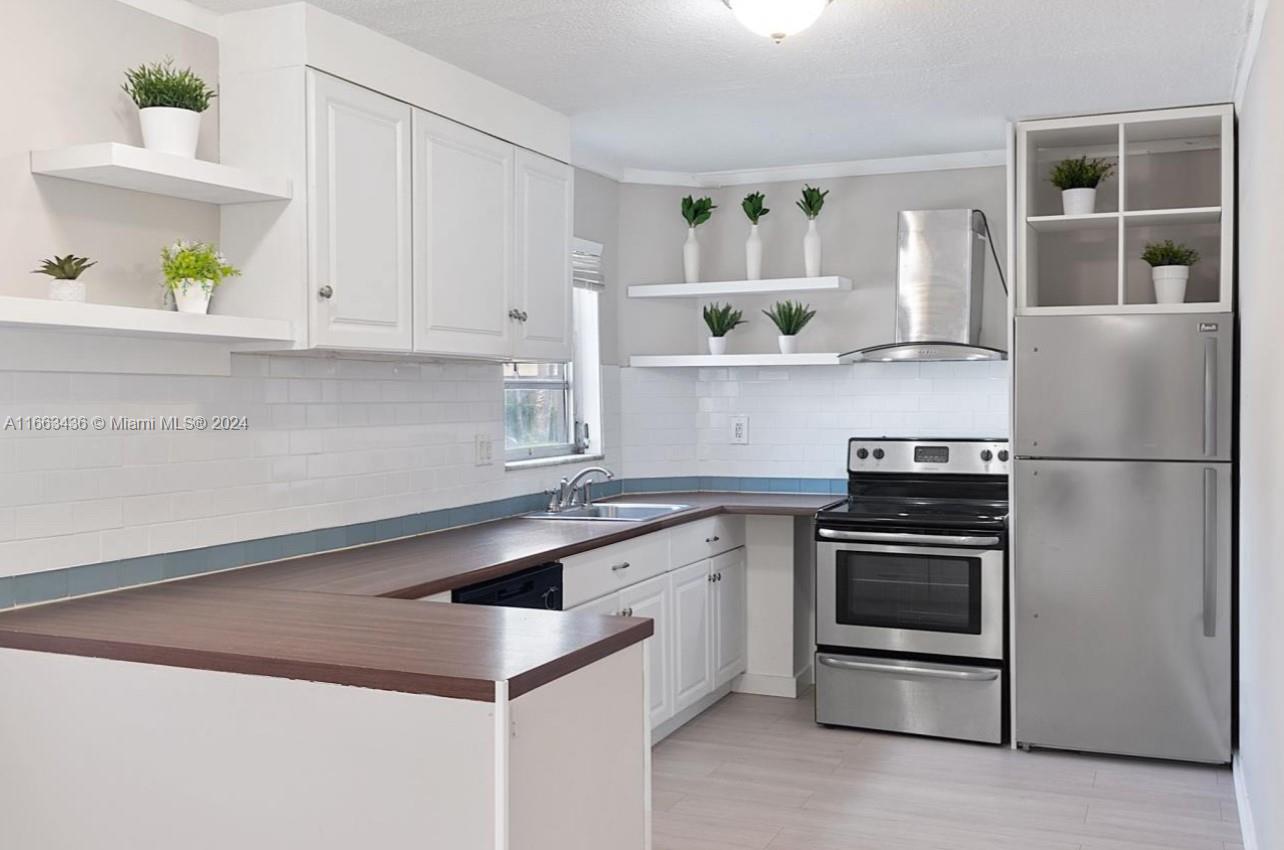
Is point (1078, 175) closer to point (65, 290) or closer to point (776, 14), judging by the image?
point (776, 14)

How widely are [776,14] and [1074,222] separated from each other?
2.15m

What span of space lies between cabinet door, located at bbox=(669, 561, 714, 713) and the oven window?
546 millimetres

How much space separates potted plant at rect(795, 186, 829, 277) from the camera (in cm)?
530

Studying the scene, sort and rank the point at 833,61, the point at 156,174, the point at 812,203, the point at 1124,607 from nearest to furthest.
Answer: the point at 156,174, the point at 833,61, the point at 1124,607, the point at 812,203

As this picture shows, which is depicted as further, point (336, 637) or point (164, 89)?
point (164, 89)

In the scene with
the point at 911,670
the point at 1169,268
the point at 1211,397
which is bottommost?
the point at 911,670

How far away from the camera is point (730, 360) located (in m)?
5.45

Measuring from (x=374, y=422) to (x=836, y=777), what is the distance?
2.03 metres

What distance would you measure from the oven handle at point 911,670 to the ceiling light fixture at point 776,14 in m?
2.62

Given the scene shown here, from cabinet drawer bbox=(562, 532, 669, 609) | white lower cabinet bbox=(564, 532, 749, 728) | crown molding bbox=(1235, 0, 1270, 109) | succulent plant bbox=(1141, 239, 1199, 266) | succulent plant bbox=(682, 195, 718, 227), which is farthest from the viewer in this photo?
succulent plant bbox=(682, 195, 718, 227)

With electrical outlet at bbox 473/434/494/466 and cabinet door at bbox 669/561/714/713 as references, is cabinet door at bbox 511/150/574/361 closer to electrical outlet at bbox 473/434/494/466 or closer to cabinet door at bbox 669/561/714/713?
electrical outlet at bbox 473/434/494/466

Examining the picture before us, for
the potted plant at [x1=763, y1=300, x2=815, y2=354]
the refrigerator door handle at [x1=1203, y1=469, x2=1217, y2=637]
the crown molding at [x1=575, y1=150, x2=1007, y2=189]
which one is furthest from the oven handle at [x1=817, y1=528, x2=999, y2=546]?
the crown molding at [x1=575, y1=150, x2=1007, y2=189]

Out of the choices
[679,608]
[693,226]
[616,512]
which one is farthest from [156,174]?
[693,226]

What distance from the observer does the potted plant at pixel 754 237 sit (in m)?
5.40
